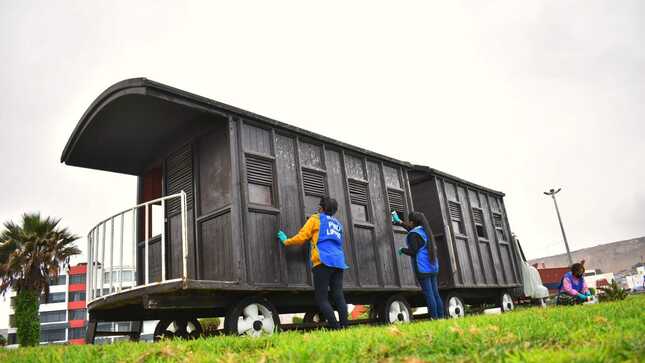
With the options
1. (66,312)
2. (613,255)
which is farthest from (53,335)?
(613,255)

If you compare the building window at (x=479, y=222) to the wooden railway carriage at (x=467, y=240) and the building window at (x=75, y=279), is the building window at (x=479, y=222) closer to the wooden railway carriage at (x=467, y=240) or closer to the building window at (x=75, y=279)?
the wooden railway carriage at (x=467, y=240)

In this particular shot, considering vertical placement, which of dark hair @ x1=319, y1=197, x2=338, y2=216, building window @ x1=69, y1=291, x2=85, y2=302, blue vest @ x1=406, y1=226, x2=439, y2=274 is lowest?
blue vest @ x1=406, y1=226, x2=439, y2=274

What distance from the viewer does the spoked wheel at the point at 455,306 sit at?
10402mm

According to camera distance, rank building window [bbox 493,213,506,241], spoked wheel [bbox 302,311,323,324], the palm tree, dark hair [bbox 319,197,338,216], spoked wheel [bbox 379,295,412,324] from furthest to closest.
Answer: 1. the palm tree
2. building window [bbox 493,213,506,241]
3. spoked wheel [bbox 302,311,323,324]
4. spoked wheel [bbox 379,295,412,324]
5. dark hair [bbox 319,197,338,216]

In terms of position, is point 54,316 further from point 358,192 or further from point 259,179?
point 259,179

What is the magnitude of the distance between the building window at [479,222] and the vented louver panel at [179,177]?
8.04m

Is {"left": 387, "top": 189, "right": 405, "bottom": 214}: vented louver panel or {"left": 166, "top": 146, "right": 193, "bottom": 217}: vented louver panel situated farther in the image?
{"left": 387, "top": 189, "right": 405, "bottom": 214}: vented louver panel

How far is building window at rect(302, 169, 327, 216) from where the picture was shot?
8.08m

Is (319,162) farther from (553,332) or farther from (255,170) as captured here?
(553,332)

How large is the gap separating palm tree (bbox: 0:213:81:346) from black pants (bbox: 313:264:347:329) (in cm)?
2329

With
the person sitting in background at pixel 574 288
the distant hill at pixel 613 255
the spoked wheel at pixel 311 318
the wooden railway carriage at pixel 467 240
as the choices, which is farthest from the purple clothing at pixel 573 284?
the distant hill at pixel 613 255

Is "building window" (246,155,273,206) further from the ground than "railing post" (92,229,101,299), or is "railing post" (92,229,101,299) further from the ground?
"building window" (246,155,273,206)

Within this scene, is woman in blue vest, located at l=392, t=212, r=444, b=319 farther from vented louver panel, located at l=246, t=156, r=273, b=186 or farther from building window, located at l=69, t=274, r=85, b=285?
building window, located at l=69, t=274, r=85, b=285

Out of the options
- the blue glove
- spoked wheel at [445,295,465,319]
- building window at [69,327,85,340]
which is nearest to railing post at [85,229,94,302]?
the blue glove
